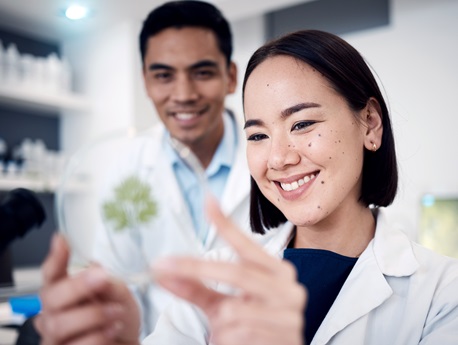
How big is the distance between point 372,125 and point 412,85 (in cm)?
205

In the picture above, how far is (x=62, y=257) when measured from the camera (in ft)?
2.02

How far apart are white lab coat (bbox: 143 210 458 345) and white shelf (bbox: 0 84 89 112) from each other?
7.79ft

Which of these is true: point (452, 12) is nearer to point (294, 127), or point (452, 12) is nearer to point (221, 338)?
point (294, 127)

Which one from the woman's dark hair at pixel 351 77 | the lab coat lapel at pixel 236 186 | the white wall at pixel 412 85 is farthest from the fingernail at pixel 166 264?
the white wall at pixel 412 85

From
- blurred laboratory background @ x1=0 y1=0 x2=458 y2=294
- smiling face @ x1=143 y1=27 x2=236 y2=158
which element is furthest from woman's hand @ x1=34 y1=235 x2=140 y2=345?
blurred laboratory background @ x1=0 y1=0 x2=458 y2=294

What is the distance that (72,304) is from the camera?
2.02ft

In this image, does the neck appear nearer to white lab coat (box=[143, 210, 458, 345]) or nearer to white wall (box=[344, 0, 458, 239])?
white lab coat (box=[143, 210, 458, 345])

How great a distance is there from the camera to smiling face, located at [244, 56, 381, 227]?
37.9 inches

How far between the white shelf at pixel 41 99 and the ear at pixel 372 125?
247 cm

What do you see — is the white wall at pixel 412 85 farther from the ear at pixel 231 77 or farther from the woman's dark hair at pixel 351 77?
the woman's dark hair at pixel 351 77

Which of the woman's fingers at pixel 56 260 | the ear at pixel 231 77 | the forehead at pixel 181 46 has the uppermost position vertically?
the forehead at pixel 181 46

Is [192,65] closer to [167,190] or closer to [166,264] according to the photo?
[167,190]

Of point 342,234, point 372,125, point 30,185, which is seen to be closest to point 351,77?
point 372,125

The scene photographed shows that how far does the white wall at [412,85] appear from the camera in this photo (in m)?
2.83
